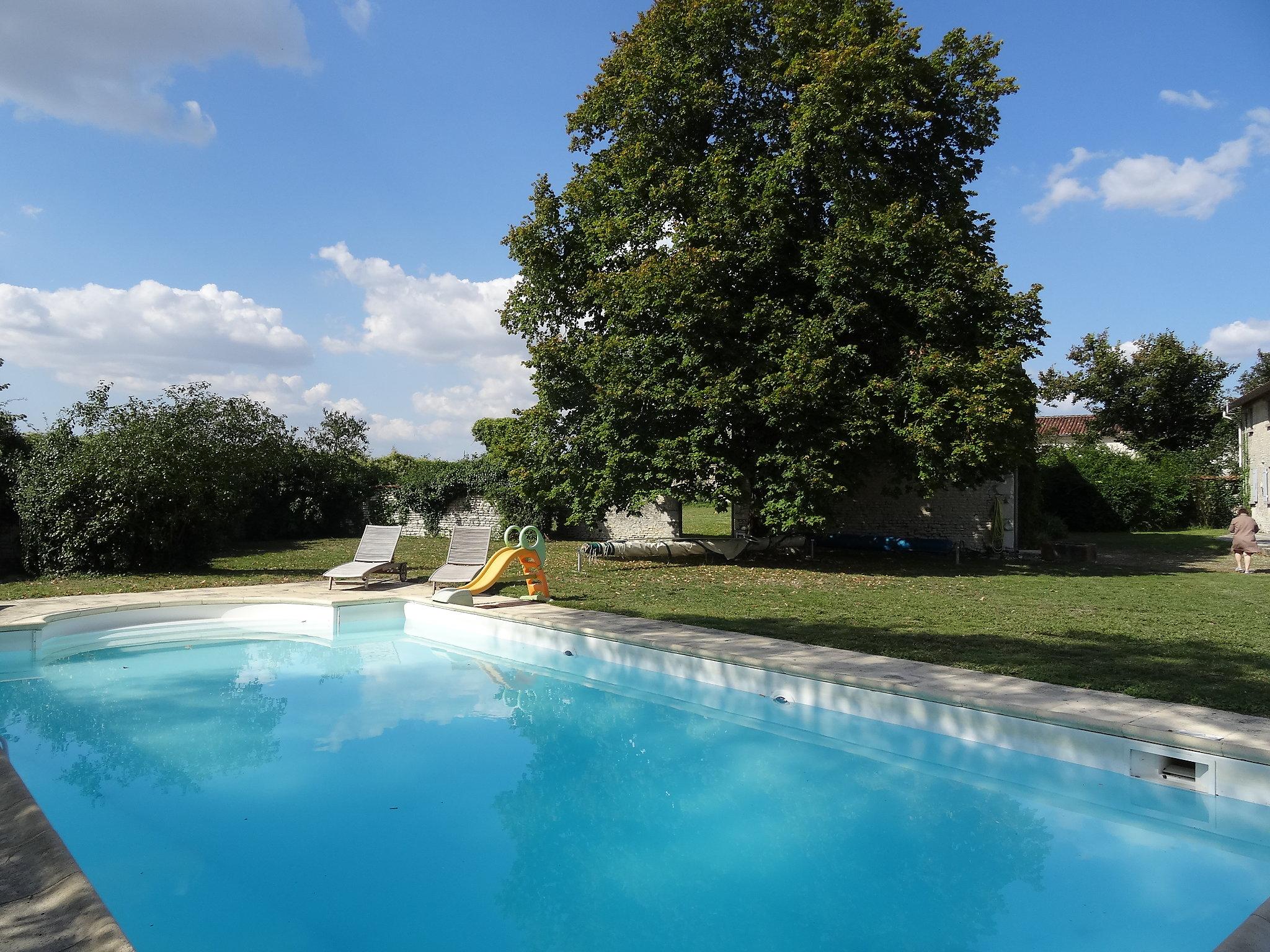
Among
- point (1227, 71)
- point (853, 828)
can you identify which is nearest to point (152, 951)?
point (853, 828)

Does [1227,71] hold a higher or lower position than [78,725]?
higher

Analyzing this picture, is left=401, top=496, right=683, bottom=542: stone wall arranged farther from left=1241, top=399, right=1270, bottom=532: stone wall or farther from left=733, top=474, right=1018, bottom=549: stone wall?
left=1241, top=399, right=1270, bottom=532: stone wall

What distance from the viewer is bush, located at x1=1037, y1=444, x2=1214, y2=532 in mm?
27625

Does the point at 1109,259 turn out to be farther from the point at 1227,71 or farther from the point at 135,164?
the point at 135,164

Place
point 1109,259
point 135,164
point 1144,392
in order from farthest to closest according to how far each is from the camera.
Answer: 1. point 1144,392
2. point 1109,259
3. point 135,164

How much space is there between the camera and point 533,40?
12.9 meters

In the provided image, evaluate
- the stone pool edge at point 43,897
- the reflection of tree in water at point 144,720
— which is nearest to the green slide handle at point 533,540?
the reflection of tree in water at point 144,720

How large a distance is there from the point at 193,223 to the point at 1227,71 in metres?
17.4

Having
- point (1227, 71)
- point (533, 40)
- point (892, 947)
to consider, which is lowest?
point (892, 947)

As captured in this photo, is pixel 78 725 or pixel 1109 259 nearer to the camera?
pixel 78 725

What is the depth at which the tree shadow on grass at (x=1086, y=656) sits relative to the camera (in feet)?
19.0

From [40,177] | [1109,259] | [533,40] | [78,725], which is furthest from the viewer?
[1109,259]

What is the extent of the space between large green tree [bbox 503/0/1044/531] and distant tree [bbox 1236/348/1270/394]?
121 feet

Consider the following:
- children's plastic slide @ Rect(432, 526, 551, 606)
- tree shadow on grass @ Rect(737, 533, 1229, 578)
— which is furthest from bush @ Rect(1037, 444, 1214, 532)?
children's plastic slide @ Rect(432, 526, 551, 606)
